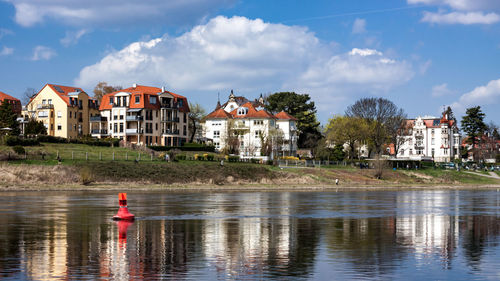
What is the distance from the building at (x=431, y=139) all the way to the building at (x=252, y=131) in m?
52.8

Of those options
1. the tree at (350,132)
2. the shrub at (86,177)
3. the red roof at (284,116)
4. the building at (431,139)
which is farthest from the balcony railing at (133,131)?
the building at (431,139)

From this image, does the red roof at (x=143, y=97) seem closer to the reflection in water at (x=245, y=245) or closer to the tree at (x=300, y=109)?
the tree at (x=300, y=109)

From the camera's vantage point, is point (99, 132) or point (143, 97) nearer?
point (143, 97)

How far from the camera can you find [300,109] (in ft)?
488

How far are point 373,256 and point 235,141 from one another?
103m

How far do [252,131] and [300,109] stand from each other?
63.1 ft

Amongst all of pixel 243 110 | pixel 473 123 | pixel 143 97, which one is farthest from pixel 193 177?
pixel 473 123

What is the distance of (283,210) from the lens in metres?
39.8

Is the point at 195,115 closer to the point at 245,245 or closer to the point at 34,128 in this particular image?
the point at 34,128

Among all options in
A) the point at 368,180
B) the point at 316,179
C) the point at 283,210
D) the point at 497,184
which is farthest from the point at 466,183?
the point at 283,210

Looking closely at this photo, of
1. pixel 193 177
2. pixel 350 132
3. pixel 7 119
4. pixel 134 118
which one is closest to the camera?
pixel 193 177

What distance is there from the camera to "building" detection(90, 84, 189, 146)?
391ft

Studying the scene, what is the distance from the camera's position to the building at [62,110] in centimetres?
12369

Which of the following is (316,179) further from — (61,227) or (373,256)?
(373,256)
